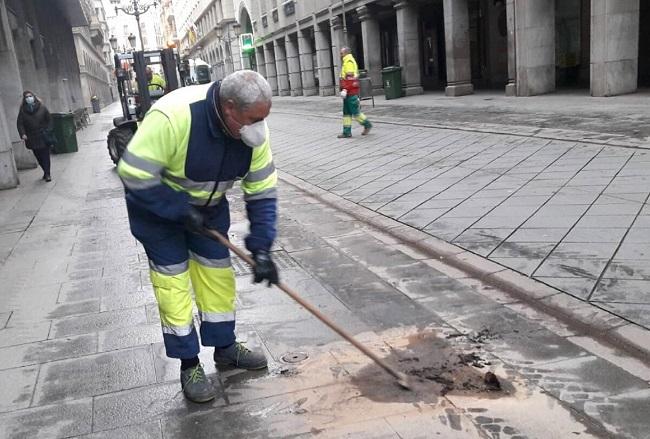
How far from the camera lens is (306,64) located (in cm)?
3216

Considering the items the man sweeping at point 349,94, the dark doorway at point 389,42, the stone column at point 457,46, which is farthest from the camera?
the dark doorway at point 389,42

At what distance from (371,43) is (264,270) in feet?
71.7

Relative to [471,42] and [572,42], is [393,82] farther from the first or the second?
[572,42]

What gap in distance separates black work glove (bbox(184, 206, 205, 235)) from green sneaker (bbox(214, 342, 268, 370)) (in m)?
0.82

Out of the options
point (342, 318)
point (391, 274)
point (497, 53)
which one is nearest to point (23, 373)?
point (342, 318)

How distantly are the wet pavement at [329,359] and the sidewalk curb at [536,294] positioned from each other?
0.16 feet

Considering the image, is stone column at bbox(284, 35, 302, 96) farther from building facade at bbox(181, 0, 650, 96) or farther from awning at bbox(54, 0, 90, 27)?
awning at bbox(54, 0, 90, 27)

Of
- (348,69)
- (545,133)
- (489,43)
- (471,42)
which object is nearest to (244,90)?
(545,133)

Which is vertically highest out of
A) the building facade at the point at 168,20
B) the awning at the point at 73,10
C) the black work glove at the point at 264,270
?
the building facade at the point at 168,20

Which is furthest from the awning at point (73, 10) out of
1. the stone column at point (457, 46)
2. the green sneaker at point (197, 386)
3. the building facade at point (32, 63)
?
the green sneaker at point (197, 386)

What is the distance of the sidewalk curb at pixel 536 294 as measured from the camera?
3316 millimetres

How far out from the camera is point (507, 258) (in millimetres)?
4680

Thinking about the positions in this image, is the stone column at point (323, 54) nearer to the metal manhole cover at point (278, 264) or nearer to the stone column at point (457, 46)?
the stone column at point (457, 46)

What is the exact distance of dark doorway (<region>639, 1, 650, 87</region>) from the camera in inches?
638
